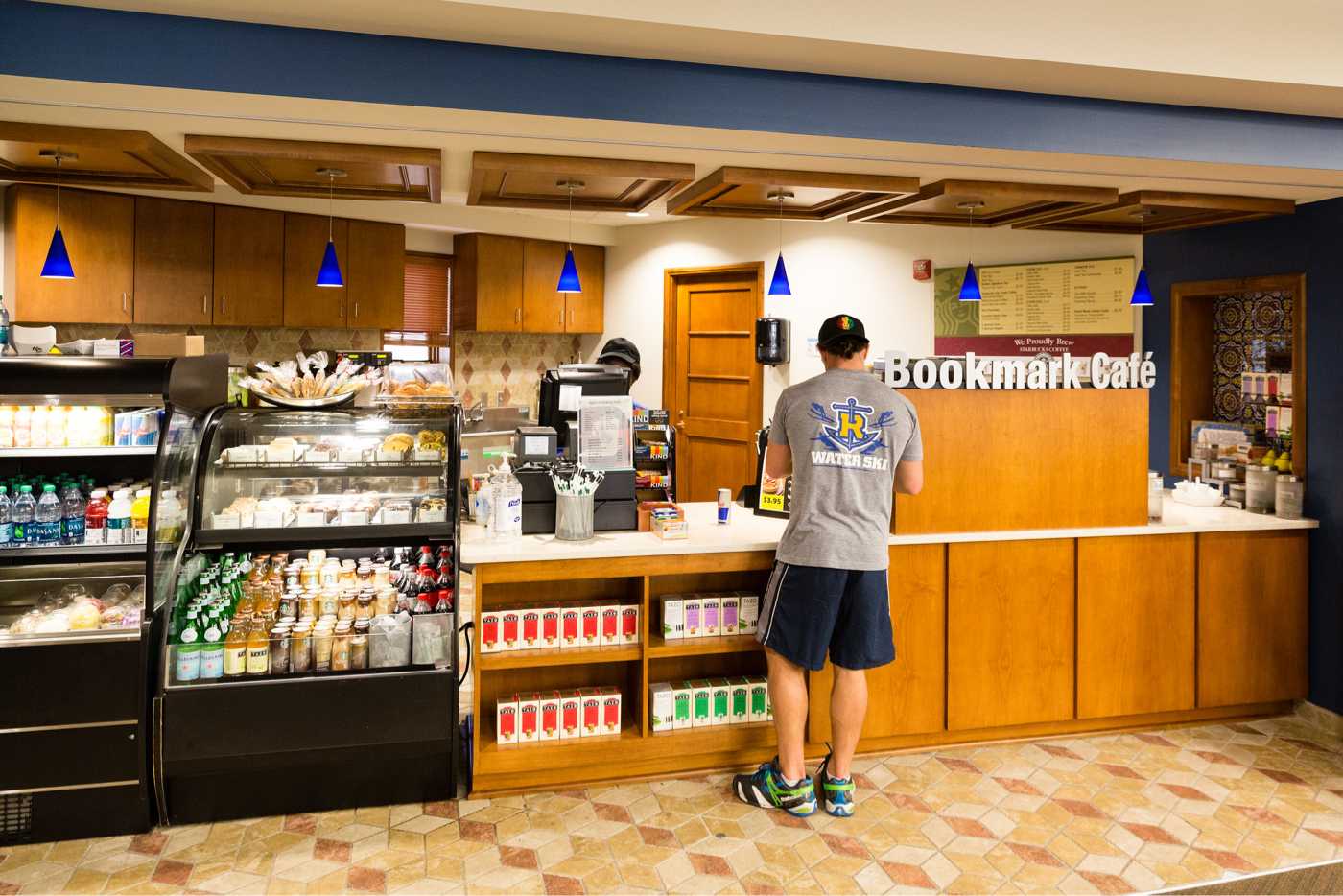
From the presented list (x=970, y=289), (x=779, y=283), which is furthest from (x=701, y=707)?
(x=970, y=289)

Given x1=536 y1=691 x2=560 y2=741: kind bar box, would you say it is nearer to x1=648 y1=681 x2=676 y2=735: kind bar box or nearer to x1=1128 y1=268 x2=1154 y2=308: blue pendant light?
x1=648 y1=681 x2=676 y2=735: kind bar box

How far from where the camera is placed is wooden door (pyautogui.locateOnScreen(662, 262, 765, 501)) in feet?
25.1

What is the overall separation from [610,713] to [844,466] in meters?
1.31

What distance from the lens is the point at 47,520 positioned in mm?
3279

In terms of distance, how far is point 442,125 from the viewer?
339 centimetres

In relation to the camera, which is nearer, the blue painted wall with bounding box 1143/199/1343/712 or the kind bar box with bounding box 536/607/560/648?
the kind bar box with bounding box 536/607/560/648

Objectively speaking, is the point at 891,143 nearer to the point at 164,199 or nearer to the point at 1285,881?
the point at 1285,881

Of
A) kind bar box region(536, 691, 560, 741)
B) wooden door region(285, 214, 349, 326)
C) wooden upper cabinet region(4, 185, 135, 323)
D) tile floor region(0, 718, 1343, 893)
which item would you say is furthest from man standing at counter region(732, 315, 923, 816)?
wooden upper cabinet region(4, 185, 135, 323)

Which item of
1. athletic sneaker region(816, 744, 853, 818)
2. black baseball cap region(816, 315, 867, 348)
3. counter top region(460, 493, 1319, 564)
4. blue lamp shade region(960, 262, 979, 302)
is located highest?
blue lamp shade region(960, 262, 979, 302)

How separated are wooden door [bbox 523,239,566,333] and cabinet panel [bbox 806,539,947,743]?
4824 mm

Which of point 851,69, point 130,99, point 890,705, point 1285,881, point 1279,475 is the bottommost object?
point 1285,881

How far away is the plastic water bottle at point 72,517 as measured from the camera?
330cm

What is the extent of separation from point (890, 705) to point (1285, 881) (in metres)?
1.41

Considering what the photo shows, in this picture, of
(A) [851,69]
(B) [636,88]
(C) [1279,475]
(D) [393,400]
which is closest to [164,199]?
(D) [393,400]
